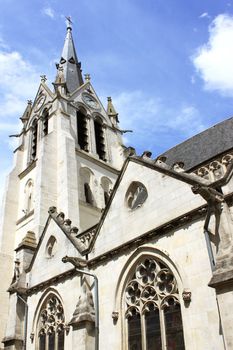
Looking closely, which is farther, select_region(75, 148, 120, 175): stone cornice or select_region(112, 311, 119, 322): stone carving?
select_region(75, 148, 120, 175): stone cornice

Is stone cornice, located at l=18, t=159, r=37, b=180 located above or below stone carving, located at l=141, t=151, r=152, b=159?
above

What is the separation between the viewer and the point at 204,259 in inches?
327

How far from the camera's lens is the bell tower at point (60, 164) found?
21.3 metres

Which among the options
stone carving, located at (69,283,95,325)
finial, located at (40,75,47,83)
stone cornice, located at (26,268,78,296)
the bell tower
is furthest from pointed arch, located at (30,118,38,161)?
stone carving, located at (69,283,95,325)

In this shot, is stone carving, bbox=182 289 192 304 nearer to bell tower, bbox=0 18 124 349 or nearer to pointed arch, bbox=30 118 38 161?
bell tower, bbox=0 18 124 349

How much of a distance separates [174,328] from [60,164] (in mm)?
15891

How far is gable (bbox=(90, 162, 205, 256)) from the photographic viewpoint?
945 cm

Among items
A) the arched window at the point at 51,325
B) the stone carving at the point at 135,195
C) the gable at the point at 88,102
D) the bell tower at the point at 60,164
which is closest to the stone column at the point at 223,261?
the stone carving at the point at 135,195

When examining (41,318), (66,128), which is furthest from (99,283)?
(66,128)

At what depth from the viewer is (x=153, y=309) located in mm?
9109

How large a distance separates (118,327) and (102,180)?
16023mm

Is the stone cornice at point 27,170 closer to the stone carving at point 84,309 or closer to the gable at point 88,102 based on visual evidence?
the gable at point 88,102

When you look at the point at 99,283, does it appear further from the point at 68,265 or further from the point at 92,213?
the point at 92,213

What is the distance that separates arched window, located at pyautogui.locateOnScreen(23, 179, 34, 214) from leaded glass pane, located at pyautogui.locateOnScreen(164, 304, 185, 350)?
1568 centimetres
